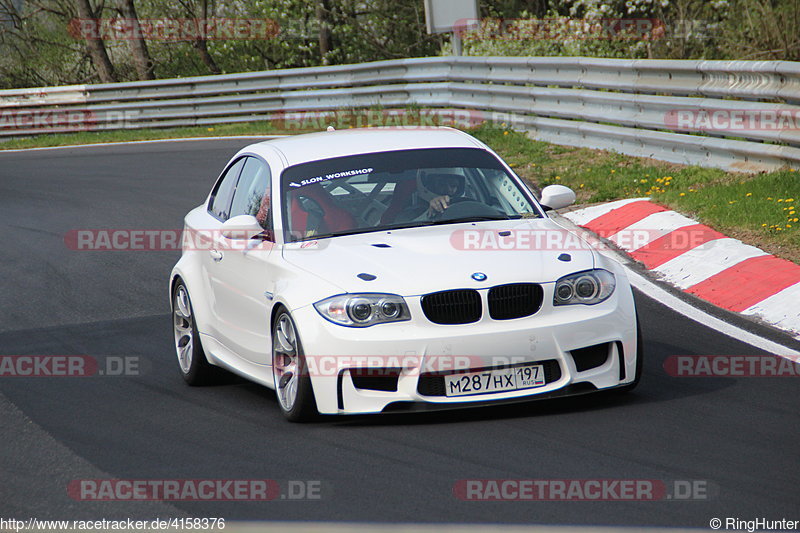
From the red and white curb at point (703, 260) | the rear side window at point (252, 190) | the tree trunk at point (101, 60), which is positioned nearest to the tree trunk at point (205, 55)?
the tree trunk at point (101, 60)

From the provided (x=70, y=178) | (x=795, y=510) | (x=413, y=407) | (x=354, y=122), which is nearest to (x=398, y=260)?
(x=413, y=407)

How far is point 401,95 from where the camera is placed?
72.0 ft

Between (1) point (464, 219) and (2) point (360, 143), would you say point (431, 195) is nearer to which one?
(1) point (464, 219)

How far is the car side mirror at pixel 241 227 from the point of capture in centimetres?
734

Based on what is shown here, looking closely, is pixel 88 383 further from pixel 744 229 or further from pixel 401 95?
pixel 401 95

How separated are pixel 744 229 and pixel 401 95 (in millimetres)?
11894

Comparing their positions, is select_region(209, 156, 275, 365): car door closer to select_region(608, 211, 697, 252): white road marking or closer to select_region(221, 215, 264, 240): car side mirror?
select_region(221, 215, 264, 240): car side mirror
